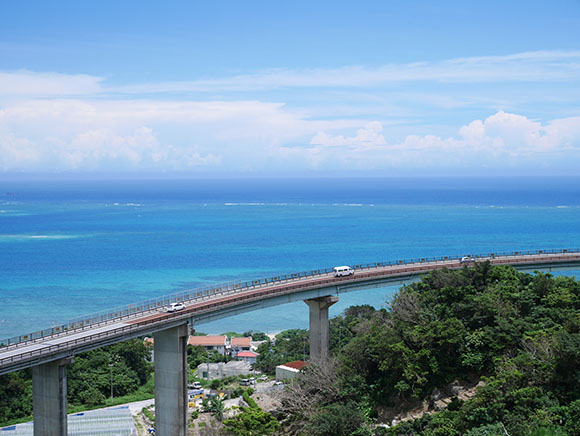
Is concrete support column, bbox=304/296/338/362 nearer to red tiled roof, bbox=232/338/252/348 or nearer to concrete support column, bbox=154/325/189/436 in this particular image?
concrete support column, bbox=154/325/189/436

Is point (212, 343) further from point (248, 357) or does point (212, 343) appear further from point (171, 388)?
point (171, 388)

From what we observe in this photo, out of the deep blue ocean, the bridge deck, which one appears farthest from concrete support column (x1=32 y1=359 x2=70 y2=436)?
the deep blue ocean

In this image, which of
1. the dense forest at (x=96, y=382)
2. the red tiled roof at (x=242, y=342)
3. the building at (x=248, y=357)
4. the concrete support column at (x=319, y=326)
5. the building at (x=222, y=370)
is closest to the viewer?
Answer: the dense forest at (x=96, y=382)

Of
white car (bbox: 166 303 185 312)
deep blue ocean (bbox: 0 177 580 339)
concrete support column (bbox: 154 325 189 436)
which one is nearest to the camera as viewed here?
concrete support column (bbox: 154 325 189 436)

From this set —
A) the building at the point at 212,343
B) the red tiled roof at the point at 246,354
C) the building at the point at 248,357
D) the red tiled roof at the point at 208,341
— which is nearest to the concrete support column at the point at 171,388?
the building at the point at 248,357

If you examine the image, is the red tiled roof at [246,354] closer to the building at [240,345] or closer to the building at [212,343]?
the building at [240,345]

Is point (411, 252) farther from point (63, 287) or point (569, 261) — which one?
point (63, 287)

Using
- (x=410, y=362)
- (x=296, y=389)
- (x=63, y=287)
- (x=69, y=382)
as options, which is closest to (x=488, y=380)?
(x=410, y=362)
